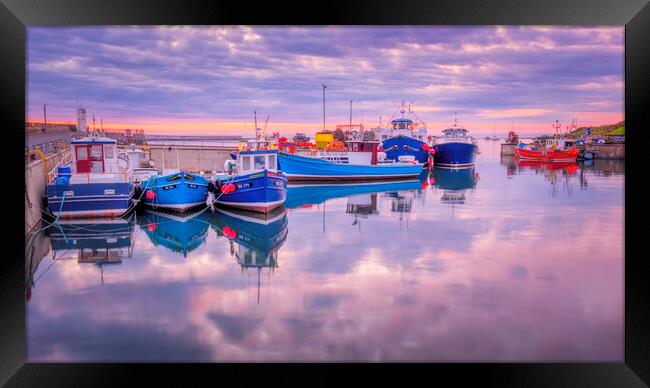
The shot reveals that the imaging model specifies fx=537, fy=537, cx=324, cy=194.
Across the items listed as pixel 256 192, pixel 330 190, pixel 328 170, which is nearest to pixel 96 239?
pixel 256 192

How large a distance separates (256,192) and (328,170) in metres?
9.49

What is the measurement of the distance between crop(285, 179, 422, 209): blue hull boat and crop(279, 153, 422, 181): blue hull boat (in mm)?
520

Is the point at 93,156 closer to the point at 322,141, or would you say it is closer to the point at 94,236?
the point at 94,236

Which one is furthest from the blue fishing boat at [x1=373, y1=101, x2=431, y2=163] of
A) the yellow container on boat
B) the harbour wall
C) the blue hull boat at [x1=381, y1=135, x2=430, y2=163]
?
the harbour wall

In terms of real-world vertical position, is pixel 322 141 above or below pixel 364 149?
above

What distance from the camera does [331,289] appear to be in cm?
612

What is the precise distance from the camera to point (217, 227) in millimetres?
10875

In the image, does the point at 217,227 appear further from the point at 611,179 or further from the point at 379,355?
the point at 611,179

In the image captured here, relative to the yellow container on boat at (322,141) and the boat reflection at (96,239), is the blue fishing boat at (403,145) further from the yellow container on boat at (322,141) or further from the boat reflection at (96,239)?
the boat reflection at (96,239)

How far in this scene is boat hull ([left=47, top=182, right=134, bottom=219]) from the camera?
37.1ft

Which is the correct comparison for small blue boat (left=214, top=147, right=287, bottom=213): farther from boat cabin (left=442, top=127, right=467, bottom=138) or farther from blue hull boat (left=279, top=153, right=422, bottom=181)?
boat cabin (left=442, top=127, right=467, bottom=138)
